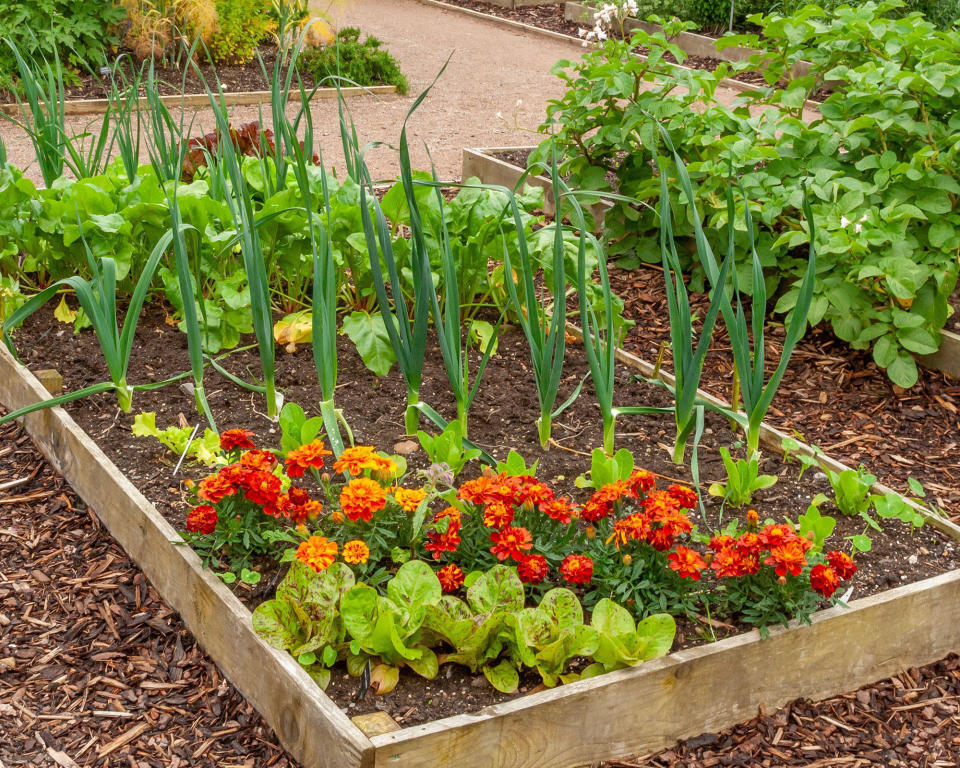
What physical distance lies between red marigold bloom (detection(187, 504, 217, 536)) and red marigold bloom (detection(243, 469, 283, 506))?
0.29 ft

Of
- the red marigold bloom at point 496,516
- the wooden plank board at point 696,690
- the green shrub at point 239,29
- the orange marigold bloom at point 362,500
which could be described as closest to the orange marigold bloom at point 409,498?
the orange marigold bloom at point 362,500

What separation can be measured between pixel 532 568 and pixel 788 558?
50 centimetres

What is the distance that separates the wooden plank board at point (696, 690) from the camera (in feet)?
6.43

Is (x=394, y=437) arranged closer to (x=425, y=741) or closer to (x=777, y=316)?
(x=425, y=741)

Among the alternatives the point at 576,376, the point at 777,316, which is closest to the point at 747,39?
the point at 777,316

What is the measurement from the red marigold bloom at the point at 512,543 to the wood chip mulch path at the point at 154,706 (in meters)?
0.46

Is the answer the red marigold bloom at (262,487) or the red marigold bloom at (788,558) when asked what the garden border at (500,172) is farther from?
the red marigold bloom at (788,558)

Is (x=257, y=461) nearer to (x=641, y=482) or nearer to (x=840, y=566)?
(x=641, y=482)

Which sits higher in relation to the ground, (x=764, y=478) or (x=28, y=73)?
(x=28, y=73)

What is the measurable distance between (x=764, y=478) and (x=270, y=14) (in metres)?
7.25

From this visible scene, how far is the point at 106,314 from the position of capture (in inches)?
108

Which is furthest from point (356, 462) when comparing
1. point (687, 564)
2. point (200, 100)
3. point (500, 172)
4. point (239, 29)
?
point (239, 29)

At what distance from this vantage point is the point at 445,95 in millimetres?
8344

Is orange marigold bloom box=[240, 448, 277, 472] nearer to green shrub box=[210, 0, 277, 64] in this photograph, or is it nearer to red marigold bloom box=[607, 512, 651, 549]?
red marigold bloom box=[607, 512, 651, 549]
